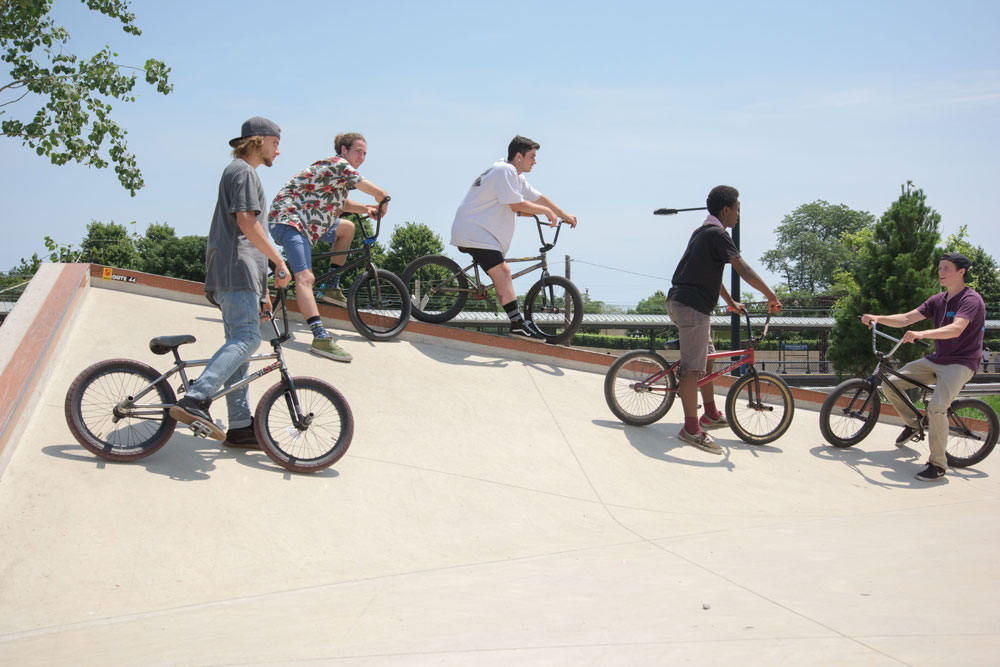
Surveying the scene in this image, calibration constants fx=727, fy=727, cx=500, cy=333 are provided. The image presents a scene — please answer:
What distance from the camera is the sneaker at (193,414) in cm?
391

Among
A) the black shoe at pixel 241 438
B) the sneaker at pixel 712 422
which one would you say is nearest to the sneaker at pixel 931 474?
the sneaker at pixel 712 422

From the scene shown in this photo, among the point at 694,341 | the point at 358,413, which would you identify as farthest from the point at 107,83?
the point at 694,341

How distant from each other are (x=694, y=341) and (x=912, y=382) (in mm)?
2262

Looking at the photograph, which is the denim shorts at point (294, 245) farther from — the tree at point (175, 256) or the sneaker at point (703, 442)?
the tree at point (175, 256)

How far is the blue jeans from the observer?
405 centimetres

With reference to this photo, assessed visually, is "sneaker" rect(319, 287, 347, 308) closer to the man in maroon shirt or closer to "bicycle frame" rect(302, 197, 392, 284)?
"bicycle frame" rect(302, 197, 392, 284)

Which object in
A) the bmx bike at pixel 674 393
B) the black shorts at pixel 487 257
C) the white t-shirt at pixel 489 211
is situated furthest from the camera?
the black shorts at pixel 487 257

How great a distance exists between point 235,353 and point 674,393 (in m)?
3.70

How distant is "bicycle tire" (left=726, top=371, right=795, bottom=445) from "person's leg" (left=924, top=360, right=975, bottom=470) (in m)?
1.12

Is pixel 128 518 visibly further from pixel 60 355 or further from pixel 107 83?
pixel 107 83

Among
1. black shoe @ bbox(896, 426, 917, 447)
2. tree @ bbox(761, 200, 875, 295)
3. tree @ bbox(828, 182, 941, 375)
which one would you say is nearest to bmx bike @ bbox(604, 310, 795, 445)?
black shoe @ bbox(896, 426, 917, 447)

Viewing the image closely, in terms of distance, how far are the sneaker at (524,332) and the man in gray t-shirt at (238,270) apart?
3.57 m

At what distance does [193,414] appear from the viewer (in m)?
3.96

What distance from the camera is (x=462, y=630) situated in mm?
2600
